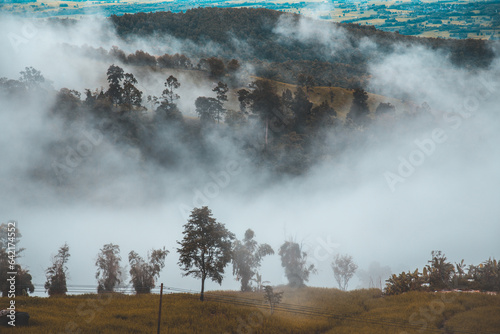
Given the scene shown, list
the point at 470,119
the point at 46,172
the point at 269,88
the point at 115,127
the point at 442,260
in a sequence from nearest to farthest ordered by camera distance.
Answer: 1. the point at 442,260
2. the point at 46,172
3. the point at 115,127
4. the point at 269,88
5. the point at 470,119

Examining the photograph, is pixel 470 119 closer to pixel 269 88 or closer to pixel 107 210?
pixel 269 88

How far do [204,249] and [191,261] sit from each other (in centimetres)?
283

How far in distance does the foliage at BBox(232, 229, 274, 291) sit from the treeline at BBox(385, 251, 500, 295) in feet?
68.5

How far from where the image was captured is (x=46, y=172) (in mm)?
Result: 108688

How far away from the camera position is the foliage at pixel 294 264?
6569 cm

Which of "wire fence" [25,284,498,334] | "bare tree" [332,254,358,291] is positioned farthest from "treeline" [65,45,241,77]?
"wire fence" [25,284,498,334]

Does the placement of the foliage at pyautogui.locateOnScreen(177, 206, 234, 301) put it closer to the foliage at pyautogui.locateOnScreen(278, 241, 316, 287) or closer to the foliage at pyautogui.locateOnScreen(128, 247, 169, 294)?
the foliage at pyautogui.locateOnScreen(128, 247, 169, 294)

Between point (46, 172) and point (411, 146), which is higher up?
point (411, 146)

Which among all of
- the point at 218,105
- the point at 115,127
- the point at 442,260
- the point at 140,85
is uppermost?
the point at 140,85

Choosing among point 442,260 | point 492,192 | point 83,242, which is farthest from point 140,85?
point 492,192

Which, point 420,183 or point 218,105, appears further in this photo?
point 420,183

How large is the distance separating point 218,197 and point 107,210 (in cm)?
3473

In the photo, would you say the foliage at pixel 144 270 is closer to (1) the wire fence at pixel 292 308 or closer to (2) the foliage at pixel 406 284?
(1) the wire fence at pixel 292 308

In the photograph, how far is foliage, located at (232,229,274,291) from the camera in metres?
61.5
